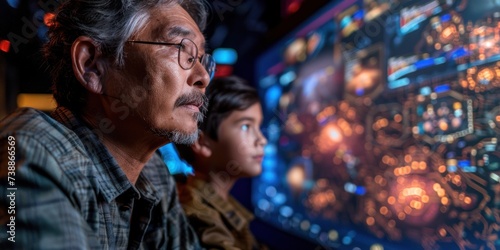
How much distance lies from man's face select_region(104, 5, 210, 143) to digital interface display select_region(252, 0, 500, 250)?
2.01ft

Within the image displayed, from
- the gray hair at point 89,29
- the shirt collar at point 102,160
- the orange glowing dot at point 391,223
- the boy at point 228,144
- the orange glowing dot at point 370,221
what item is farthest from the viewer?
the boy at point 228,144

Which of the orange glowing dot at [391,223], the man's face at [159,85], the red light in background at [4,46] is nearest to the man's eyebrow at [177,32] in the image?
the man's face at [159,85]

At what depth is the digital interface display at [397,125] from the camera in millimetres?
989

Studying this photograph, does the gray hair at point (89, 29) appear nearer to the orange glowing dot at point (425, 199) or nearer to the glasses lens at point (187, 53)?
the glasses lens at point (187, 53)

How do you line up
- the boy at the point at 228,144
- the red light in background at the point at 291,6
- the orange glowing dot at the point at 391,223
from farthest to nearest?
the red light in background at the point at 291,6, the boy at the point at 228,144, the orange glowing dot at the point at 391,223

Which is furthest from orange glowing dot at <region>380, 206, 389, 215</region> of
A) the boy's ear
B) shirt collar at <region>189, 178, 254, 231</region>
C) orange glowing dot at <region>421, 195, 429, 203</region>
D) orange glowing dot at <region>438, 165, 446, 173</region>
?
the boy's ear

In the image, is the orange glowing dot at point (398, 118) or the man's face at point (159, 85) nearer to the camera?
the man's face at point (159, 85)

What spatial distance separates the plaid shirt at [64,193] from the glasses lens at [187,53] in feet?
0.93

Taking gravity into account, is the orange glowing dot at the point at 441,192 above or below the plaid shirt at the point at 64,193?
below

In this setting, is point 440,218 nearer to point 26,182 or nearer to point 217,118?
point 217,118

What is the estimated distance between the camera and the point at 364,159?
149 cm

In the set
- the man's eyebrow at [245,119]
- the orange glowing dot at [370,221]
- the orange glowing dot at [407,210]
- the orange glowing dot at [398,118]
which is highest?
the man's eyebrow at [245,119]

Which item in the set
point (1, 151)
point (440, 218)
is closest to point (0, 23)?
point (1, 151)

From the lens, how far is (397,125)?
4.20 feet
